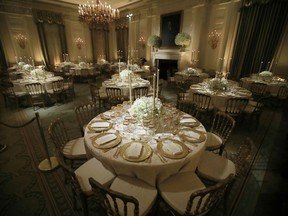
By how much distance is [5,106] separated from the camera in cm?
544

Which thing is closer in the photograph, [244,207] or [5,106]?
Answer: [244,207]

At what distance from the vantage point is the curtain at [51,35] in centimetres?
957

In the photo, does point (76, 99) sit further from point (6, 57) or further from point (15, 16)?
point (15, 16)

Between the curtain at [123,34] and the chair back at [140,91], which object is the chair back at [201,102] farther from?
the curtain at [123,34]

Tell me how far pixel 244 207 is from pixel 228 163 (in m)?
0.61

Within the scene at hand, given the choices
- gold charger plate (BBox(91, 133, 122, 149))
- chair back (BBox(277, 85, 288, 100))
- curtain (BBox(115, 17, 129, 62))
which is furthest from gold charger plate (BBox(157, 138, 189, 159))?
curtain (BBox(115, 17, 129, 62))

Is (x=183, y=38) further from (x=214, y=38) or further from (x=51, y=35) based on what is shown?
(x=51, y=35)

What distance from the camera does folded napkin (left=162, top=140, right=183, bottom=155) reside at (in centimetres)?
164

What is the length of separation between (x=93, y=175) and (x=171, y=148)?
3.08 feet

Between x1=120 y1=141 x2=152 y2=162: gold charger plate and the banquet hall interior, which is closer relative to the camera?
x1=120 y1=141 x2=152 y2=162: gold charger plate

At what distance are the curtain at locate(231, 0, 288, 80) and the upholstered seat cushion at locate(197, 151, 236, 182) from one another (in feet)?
20.0

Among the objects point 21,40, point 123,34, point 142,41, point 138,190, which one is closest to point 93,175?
point 138,190

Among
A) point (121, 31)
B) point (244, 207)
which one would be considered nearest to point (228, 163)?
point (244, 207)

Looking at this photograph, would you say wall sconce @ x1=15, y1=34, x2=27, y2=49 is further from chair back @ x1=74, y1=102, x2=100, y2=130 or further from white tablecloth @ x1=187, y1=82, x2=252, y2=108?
white tablecloth @ x1=187, y1=82, x2=252, y2=108
